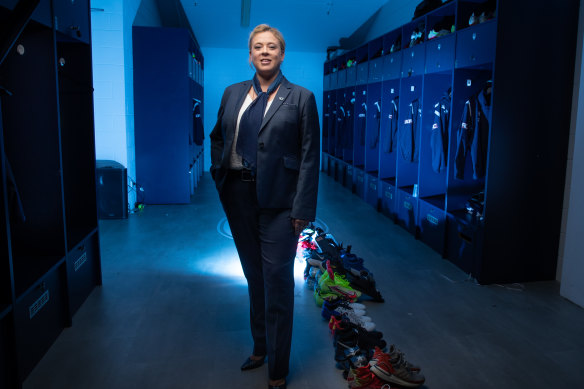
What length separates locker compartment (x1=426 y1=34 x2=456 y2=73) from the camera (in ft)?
12.7

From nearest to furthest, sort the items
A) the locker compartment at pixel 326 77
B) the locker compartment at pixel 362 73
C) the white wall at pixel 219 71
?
the locker compartment at pixel 362 73
the locker compartment at pixel 326 77
the white wall at pixel 219 71

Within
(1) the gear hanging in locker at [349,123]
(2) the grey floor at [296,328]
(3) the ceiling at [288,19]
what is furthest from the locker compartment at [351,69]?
(2) the grey floor at [296,328]

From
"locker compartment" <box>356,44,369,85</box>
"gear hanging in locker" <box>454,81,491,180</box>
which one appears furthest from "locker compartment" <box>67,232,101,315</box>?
"locker compartment" <box>356,44,369,85</box>

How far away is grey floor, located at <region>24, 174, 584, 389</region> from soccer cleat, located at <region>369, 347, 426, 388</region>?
0.32ft

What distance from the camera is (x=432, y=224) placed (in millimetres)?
4203

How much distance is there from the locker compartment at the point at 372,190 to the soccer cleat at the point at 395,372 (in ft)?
12.7

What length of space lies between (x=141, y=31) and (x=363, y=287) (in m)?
4.26

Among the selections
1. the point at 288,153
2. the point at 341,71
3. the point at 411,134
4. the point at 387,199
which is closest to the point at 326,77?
the point at 341,71

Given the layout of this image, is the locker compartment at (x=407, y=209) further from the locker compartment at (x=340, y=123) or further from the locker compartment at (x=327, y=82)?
the locker compartment at (x=327, y=82)

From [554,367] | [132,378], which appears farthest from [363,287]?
[132,378]

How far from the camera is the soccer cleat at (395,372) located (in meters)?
1.97

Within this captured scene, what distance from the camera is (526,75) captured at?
3.19 metres

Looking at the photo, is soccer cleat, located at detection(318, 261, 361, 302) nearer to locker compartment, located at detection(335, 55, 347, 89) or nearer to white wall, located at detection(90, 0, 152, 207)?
white wall, located at detection(90, 0, 152, 207)

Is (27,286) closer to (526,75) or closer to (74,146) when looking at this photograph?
(74,146)
